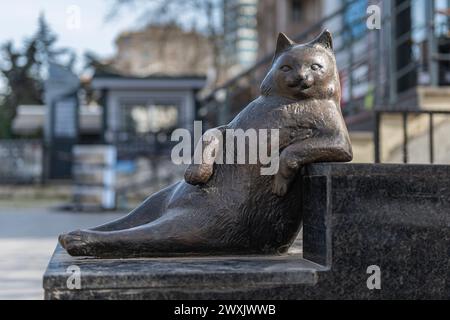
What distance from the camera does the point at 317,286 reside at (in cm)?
248

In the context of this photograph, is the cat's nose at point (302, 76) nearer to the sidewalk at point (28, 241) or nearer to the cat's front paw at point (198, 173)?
the cat's front paw at point (198, 173)

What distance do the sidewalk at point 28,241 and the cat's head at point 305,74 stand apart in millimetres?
2825

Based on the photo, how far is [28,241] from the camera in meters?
8.52

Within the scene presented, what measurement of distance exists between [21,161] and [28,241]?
48.2 feet

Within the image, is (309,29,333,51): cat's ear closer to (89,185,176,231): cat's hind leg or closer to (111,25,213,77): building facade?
(89,185,176,231): cat's hind leg

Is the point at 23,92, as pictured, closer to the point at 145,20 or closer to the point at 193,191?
the point at 145,20

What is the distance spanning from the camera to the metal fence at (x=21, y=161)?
22062 mm

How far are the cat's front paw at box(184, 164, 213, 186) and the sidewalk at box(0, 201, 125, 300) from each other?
2550 mm

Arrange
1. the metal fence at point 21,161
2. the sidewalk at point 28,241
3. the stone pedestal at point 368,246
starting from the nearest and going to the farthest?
1. the stone pedestal at point 368,246
2. the sidewalk at point 28,241
3. the metal fence at point 21,161

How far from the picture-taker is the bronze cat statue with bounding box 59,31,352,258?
2.70 m

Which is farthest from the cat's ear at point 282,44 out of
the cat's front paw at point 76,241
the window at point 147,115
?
the window at point 147,115

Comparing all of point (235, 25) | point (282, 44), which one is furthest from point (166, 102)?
point (282, 44)

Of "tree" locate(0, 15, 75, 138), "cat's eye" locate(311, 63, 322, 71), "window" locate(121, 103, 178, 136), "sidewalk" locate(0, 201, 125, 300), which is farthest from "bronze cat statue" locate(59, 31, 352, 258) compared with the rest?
"tree" locate(0, 15, 75, 138)
